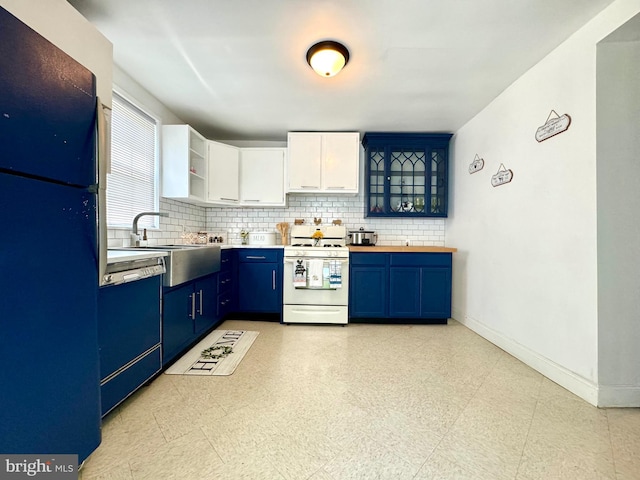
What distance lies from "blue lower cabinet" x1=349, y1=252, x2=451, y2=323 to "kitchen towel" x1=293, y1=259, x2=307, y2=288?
1.92ft

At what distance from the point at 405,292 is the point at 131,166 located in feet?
10.8

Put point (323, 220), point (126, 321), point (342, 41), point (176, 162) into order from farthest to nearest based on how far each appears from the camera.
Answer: point (323, 220), point (176, 162), point (342, 41), point (126, 321)

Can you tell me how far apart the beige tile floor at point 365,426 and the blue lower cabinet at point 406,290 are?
1.07 meters

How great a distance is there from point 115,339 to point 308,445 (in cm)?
123

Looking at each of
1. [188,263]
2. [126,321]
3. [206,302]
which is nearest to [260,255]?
[206,302]

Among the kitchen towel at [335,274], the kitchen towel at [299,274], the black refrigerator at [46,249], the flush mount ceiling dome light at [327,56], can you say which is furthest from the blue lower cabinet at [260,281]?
the black refrigerator at [46,249]

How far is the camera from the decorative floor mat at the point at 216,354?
2289 mm

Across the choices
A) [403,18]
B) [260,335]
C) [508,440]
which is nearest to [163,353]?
[260,335]

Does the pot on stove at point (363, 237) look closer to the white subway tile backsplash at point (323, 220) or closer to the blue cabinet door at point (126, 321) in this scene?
the white subway tile backsplash at point (323, 220)

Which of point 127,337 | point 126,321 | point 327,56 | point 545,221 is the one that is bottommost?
point 127,337

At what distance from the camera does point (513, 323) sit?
2.66 meters

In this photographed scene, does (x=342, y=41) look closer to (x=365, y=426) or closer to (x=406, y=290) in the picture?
A: (x=365, y=426)

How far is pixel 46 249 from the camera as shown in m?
1.09

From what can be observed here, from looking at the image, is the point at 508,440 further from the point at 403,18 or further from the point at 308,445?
the point at 403,18
